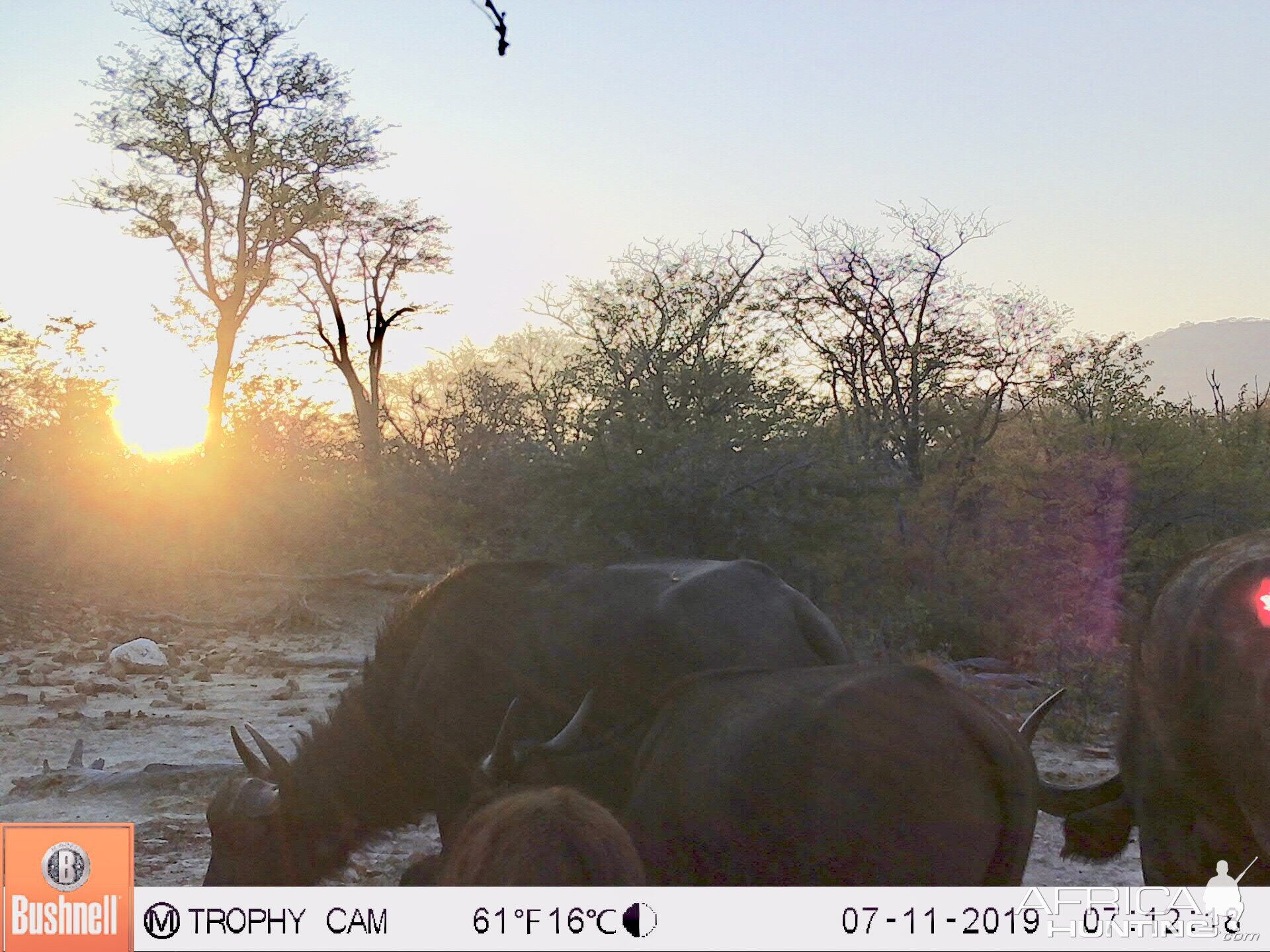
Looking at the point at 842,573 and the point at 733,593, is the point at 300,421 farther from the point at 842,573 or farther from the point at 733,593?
the point at 733,593

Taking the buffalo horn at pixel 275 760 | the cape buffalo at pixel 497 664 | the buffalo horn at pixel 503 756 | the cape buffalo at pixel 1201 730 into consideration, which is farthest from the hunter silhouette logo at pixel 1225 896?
the buffalo horn at pixel 275 760

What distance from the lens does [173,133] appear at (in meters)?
20.0

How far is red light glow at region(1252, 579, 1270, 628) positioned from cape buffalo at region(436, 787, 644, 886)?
6.16ft

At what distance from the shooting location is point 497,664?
5.31 meters

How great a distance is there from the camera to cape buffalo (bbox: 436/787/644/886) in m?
2.87

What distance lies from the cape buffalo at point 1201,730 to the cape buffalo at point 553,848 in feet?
5.63

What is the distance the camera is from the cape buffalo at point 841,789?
3.39 m

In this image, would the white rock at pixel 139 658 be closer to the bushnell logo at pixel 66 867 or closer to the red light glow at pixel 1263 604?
the bushnell logo at pixel 66 867

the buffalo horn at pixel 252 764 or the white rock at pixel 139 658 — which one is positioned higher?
the buffalo horn at pixel 252 764

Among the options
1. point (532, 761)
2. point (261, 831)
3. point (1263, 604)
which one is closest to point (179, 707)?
point (261, 831)

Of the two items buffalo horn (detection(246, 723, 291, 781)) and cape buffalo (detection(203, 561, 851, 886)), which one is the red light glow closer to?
cape buffalo (detection(203, 561, 851, 886))

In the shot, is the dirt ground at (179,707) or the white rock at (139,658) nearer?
the dirt ground at (179,707)

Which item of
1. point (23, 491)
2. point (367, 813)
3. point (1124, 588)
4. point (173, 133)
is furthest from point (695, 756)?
→ point (173, 133)

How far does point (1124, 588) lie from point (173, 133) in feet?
56.4
